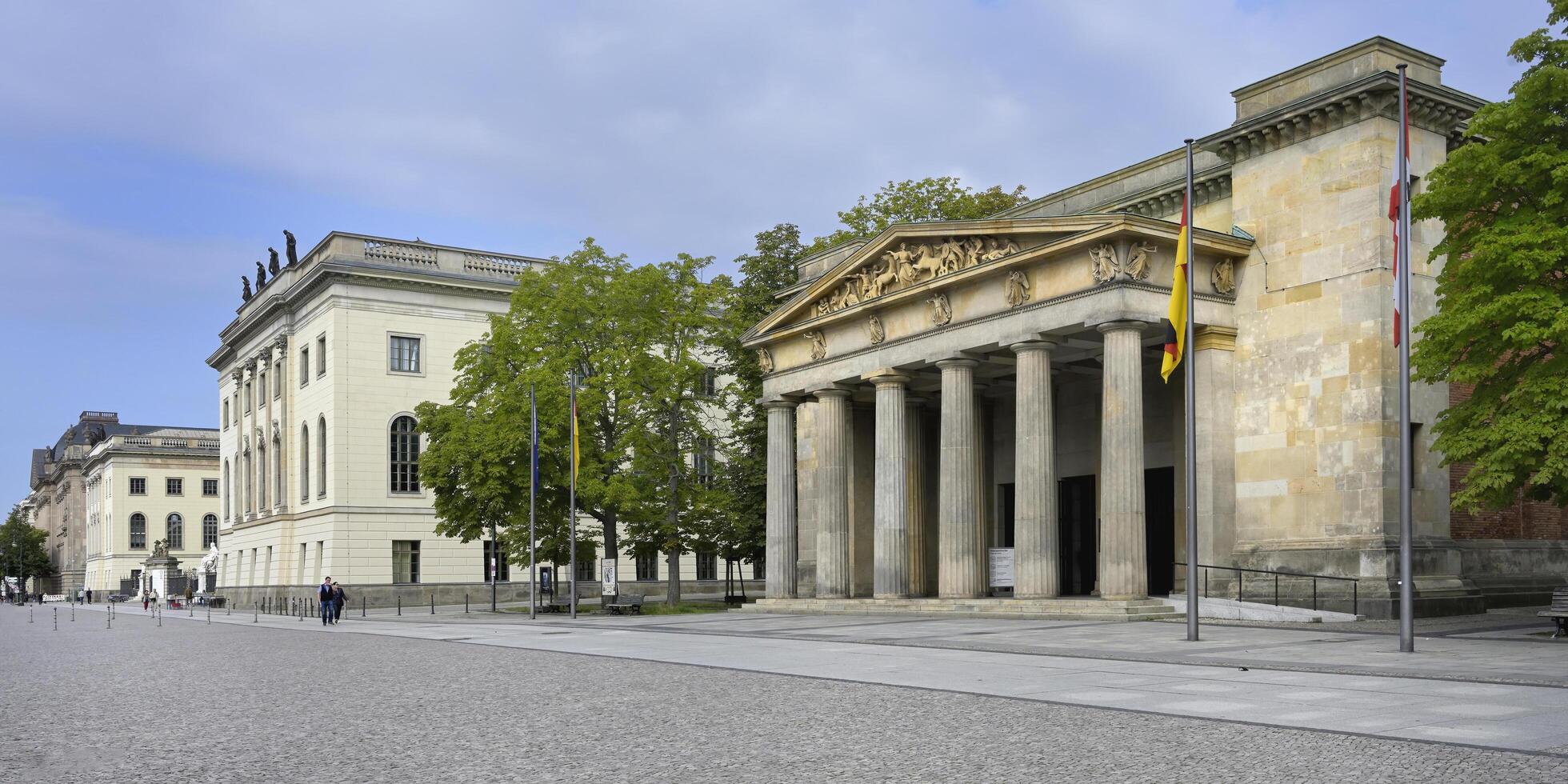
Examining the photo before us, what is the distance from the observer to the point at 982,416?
48531 mm

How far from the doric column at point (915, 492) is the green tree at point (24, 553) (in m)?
158

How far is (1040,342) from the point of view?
36625 millimetres

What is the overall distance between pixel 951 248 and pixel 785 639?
14330mm

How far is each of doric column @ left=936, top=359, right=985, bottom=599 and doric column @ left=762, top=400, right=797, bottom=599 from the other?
8.64 m

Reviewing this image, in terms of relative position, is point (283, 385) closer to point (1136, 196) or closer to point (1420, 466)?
point (1136, 196)

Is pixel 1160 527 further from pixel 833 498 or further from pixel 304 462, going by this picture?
pixel 304 462

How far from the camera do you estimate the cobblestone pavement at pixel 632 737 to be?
1043 centimetres

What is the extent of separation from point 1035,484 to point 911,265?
8308 millimetres

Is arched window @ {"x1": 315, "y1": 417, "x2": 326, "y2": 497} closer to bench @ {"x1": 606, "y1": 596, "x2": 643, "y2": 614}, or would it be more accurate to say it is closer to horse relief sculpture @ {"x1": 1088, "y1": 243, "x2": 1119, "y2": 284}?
bench @ {"x1": 606, "y1": 596, "x2": 643, "y2": 614}

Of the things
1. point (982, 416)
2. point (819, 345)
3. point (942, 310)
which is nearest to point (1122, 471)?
point (942, 310)

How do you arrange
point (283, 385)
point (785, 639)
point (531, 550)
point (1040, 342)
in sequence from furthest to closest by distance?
point (283, 385)
point (531, 550)
point (1040, 342)
point (785, 639)

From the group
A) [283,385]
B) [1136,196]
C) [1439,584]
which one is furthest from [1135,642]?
[283,385]

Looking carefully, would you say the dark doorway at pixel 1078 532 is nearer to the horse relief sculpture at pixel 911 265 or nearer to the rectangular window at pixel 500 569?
the horse relief sculpture at pixel 911 265

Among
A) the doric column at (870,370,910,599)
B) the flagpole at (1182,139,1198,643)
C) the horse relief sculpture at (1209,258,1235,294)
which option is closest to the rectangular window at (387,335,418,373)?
the doric column at (870,370,910,599)
